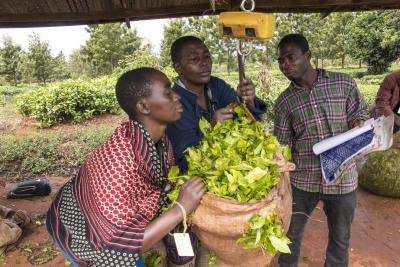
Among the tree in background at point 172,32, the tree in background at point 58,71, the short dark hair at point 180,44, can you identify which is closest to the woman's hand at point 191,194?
the short dark hair at point 180,44

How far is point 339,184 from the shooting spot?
2.62 m

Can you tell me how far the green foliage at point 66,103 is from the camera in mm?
11625

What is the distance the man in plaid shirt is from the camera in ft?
8.57

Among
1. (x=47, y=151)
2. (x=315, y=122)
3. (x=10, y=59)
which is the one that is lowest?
(x=10, y=59)

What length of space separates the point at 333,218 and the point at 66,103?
10.4m

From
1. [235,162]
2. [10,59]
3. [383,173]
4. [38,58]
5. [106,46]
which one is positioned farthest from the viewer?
[10,59]

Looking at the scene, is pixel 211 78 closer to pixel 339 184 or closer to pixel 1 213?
pixel 339 184

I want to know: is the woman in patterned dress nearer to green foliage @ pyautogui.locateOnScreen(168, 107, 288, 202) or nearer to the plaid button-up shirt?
green foliage @ pyautogui.locateOnScreen(168, 107, 288, 202)

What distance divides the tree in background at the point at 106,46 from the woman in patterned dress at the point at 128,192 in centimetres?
2606

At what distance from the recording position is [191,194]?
1649 millimetres

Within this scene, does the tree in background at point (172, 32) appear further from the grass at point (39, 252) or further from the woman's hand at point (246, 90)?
the woman's hand at point (246, 90)

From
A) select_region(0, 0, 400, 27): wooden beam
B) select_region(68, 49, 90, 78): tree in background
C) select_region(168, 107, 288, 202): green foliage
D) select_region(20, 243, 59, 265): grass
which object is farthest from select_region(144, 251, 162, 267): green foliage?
select_region(68, 49, 90, 78): tree in background

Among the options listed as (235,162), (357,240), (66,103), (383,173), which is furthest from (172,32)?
(235,162)

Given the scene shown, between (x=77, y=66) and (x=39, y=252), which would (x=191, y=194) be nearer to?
(x=39, y=252)
